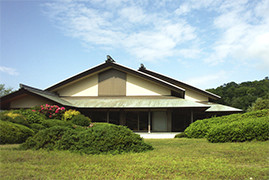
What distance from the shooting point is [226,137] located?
1148 cm

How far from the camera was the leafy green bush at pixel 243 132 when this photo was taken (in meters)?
11.0

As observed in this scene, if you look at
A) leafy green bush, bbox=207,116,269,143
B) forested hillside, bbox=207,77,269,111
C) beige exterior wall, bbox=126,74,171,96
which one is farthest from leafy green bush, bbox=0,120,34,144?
forested hillside, bbox=207,77,269,111

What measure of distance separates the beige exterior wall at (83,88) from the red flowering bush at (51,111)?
19.6 feet

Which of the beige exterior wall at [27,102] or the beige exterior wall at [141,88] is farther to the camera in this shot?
the beige exterior wall at [141,88]

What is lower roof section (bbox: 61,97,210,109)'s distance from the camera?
20859 mm

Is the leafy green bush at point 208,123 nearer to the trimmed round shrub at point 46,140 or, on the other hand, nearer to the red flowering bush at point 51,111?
the trimmed round shrub at point 46,140

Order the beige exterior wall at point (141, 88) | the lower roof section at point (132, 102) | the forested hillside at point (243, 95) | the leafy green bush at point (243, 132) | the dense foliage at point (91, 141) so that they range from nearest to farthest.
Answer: the dense foliage at point (91, 141), the leafy green bush at point (243, 132), the lower roof section at point (132, 102), the beige exterior wall at point (141, 88), the forested hillside at point (243, 95)

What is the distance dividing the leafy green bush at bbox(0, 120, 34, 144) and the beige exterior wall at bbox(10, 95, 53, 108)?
Result: 935cm

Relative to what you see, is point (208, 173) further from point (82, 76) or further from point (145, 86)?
point (82, 76)

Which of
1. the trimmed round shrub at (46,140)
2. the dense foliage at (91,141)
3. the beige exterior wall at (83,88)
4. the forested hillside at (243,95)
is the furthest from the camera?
the forested hillside at (243,95)

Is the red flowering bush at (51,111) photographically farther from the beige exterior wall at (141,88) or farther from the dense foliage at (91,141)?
the dense foliage at (91,141)

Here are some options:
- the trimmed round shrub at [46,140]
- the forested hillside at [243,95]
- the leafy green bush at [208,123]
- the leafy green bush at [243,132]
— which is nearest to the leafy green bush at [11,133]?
the trimmed round shrub at [46,140]

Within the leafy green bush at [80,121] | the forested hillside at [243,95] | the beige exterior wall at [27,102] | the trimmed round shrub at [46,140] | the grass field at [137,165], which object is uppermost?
the forested hillside at [243,95]

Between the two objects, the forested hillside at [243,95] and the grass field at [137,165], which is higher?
the forested hillside at [243,95]
